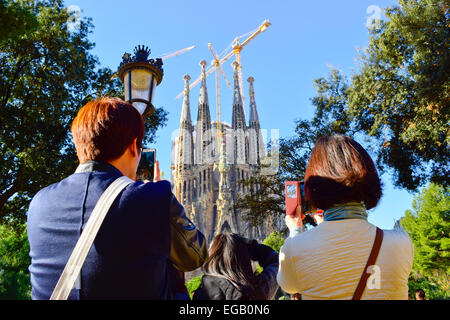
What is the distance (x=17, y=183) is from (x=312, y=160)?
11.8 m

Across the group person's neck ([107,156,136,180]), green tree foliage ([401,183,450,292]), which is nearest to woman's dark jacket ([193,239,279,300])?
person's neck ([107,156,136,180])

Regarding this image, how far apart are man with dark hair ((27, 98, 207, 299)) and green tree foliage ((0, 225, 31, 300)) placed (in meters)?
22.3

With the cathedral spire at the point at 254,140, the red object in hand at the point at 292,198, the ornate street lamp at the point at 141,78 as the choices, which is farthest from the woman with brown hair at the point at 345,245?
the cathedral spire at the point at 254,140

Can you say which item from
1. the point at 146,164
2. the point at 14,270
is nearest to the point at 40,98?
the point at 146,164

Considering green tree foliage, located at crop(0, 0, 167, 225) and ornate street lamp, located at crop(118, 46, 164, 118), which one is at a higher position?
green tree foliage, located at crop(0, 0, 167, 225)

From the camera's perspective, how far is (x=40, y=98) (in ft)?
36.9

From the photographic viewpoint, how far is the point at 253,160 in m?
46.8

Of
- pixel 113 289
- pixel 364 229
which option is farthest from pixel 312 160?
pixel 113 289

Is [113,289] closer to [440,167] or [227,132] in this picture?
[440,167]

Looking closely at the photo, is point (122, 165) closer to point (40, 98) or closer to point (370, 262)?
point (370, 262)

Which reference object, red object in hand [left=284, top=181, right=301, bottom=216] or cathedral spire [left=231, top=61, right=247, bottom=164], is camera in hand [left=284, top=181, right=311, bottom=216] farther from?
cathedral spire [left=231, top=61, right=247, bottom=164]

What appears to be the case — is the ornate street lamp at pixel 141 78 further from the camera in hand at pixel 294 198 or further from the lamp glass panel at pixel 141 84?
the camera in hand at pixel 294 198

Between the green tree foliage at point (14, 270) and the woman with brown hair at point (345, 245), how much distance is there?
22668mm

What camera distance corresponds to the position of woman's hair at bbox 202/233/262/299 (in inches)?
90.5
